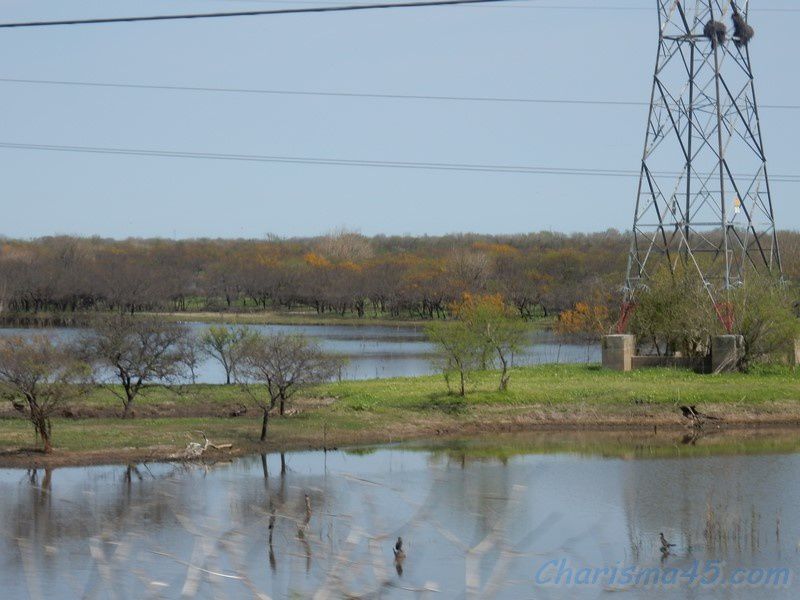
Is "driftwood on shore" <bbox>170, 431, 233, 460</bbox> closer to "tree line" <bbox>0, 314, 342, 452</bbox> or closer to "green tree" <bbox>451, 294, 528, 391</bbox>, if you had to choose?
"tree line" <bbox>0, 314, 342, 452</bbox>

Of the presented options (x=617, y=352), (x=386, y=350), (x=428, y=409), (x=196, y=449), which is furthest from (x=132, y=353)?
(x=386, y=350)

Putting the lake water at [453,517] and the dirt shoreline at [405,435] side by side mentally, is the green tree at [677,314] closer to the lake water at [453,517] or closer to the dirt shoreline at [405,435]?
the dirt shoreline at [405,435]

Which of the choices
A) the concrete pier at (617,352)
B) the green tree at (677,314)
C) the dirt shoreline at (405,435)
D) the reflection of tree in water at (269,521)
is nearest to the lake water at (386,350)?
the concrete pier at (617,352)

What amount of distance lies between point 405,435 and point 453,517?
43.5 feet

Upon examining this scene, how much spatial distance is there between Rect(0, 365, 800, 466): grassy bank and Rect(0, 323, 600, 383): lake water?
3031mm

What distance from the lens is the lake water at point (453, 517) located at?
1822cm

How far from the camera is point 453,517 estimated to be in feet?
79.5

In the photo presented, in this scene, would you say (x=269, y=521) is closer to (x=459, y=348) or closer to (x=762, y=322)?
(x=459, y=348)

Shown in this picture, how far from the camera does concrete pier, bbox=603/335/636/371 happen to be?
151 ft

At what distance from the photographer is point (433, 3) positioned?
1224cm

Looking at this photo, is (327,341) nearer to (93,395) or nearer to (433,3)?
(93,395)

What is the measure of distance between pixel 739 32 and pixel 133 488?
97.1ft

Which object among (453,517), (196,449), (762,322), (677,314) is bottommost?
(453,517)

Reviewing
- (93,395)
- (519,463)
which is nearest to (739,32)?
(519,463)
